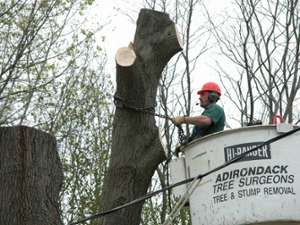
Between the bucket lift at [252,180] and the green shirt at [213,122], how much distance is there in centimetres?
53

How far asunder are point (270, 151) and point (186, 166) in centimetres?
71

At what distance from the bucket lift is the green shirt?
20.8 inches

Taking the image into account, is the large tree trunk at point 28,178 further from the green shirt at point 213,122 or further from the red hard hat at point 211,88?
the red hard hat at point 211,88

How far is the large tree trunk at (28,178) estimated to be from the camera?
3895 mm

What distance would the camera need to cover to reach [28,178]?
394cm

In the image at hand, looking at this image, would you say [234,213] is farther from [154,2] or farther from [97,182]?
[154,2]

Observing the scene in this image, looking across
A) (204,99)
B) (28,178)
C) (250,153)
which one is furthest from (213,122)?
(28,178)

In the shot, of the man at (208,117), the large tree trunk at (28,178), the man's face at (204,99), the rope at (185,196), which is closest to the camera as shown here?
the large tree trunk at (28,178)

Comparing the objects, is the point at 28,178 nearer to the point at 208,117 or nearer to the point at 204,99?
the point at 208,117

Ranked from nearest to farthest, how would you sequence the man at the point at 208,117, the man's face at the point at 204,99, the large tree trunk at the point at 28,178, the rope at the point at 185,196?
1. the large tree trunk at the point at 28,178
2. the rope at the point at 185,196
3. the man at the point at 208,117
4. the man's face at the point at 204,99

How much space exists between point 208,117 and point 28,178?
6.96ft

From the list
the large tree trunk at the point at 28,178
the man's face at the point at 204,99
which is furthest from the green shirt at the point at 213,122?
the large tree trunk at the point at 28,178

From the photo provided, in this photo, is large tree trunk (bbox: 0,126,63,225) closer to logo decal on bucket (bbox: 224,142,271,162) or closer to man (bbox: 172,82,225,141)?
logo decal on bucket (bbox: 224,142,271,162)

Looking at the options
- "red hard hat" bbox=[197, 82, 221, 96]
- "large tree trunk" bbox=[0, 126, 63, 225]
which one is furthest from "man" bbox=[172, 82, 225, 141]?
"large tree trunk" bbox=[0, 126, 63, 225]
